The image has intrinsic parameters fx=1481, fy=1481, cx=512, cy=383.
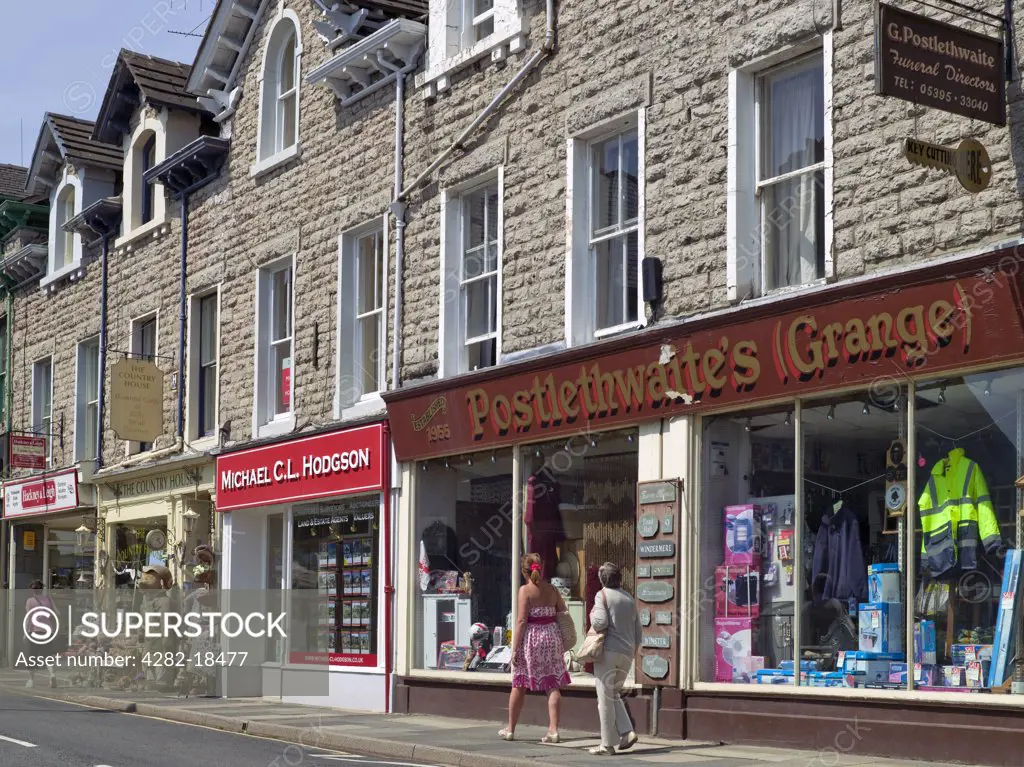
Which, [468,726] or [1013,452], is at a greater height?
[1013,452]

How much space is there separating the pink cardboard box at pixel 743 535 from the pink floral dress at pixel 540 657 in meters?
1.76

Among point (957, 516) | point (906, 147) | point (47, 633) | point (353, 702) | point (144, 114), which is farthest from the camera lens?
point (47, 633)

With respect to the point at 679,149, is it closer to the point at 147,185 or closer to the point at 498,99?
the point at 498,99

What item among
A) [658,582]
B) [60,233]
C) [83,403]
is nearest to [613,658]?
[658,582]

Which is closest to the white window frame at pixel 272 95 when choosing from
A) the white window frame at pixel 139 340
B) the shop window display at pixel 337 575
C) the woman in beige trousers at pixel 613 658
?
the white window frame at pixel 139 340

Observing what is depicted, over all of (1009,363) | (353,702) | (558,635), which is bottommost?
(353,702)

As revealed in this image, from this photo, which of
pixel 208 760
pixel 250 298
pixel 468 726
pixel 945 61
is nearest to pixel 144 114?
pixel 250 298

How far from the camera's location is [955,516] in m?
11.7

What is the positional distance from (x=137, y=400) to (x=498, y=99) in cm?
994

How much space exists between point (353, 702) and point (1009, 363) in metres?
10.5

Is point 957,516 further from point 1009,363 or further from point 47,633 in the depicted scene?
point 47,633

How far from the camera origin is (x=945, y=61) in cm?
1088

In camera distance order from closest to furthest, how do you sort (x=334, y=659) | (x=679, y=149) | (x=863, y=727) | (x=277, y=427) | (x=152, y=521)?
1. (x=863, y=727)
2. (x=679, y=149)
3. (x=334, y=659)
4. (x=277, y=427)
5. (x=152, y=521)

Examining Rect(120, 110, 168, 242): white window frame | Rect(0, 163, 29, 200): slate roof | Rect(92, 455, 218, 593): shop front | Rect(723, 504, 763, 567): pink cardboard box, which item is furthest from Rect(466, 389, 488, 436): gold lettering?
Rect(0, 163, 29, 200): slate roof
